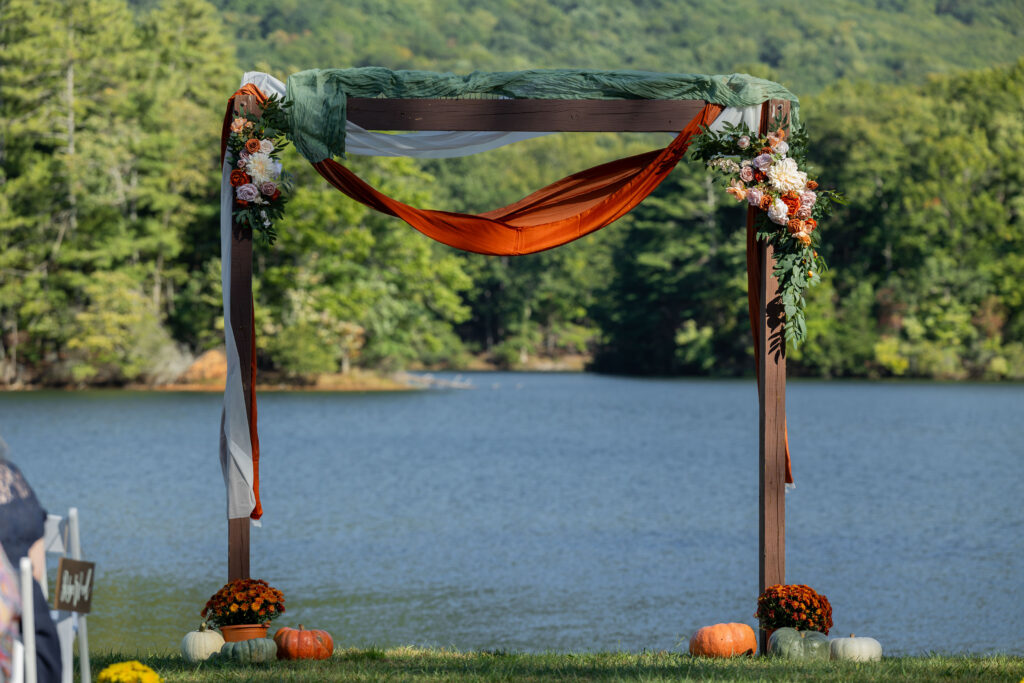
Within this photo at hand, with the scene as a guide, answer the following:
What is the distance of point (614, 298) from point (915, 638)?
52.9 meters

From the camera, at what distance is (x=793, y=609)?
733cm

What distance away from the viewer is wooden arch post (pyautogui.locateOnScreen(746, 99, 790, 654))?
755 centimetres

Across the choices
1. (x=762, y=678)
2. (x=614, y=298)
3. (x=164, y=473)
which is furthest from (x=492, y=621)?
(x=614, y=298)

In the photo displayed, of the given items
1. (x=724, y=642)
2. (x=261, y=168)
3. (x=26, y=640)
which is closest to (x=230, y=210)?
(x=261, y=168)

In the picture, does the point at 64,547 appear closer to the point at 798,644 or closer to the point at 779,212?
the point at 798,644

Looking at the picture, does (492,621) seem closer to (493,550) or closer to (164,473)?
(493,550)

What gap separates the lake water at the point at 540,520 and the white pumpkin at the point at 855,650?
2.81 meters

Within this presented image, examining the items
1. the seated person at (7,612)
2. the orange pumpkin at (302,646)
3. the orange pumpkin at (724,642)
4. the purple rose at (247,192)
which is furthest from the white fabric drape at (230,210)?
the seated person at (7,612)

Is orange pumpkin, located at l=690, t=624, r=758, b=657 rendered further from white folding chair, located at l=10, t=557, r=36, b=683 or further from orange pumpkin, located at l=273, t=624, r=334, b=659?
white folding chair, located at l=10, t=557, r=36, b=683

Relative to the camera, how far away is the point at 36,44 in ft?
145

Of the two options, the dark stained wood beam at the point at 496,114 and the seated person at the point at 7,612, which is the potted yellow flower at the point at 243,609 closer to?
the dark stained wood beam at the point at 496,114

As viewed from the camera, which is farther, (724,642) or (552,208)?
(552,208)

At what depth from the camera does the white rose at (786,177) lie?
757 centimetres

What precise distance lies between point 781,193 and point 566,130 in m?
1.32
